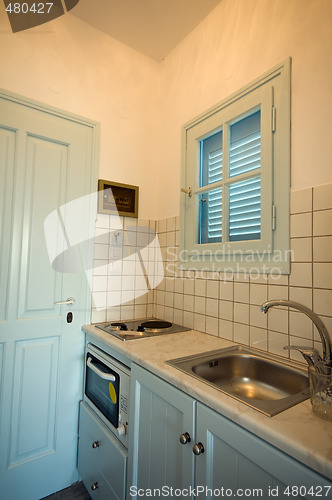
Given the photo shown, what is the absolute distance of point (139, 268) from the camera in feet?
6.59

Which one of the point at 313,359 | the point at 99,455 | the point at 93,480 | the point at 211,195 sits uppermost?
the point at 211,195

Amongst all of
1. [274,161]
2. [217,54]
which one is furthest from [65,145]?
[274,161]

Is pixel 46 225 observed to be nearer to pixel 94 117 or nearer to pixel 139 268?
pixel 139 268

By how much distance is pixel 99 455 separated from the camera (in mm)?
1385

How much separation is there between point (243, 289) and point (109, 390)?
881 mm

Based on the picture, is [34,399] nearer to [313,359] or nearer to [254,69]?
[313,359]

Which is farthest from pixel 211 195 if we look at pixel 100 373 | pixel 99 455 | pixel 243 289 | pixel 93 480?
pixel 93 480

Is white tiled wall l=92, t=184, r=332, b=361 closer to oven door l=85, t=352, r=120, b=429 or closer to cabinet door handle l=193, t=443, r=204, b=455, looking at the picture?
oven door l=85, t=352, r=120, b=429

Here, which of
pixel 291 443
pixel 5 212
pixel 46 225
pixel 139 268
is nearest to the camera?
pixel 291 443

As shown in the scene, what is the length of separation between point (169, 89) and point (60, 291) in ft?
5.72

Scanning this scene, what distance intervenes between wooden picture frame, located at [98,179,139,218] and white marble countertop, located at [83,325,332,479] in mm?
1009

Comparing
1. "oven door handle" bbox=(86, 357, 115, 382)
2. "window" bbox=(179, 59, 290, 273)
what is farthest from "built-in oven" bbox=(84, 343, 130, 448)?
"window" bbox=(179, 59, 290, 273)

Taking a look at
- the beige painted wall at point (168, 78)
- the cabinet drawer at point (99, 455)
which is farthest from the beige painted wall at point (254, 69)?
the cabinet drawer at point (99, 455)

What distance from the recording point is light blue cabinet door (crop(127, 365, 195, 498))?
88 cm
